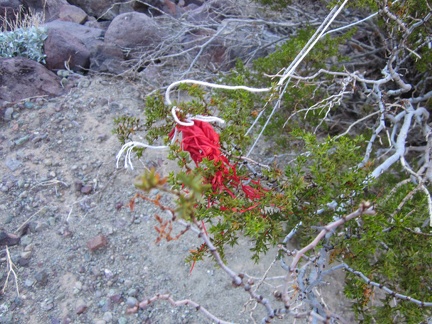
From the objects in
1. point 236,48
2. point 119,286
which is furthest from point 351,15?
point 119,286

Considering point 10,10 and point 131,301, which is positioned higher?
point 10,10

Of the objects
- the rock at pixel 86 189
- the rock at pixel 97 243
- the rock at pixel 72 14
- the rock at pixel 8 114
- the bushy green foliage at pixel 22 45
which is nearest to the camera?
the rock at pixel 97 243

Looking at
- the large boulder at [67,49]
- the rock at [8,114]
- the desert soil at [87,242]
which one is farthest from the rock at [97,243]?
the large boulder at [67,49]

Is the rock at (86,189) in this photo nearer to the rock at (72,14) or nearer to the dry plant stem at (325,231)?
the dry plant stem at (325,231)

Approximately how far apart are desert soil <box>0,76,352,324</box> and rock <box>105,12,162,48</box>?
2.58ft

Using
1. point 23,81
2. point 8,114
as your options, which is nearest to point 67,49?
point 23,81

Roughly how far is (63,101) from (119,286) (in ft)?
5.75

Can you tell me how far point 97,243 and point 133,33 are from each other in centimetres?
216

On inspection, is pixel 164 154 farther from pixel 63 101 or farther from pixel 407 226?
pixel 407 226

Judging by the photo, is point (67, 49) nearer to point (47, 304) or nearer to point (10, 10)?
point (10, 10)

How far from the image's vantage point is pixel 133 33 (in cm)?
392

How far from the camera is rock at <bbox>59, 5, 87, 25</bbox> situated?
4758mm

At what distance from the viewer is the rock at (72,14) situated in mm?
4758

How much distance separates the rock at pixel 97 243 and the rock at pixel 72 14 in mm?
3102
